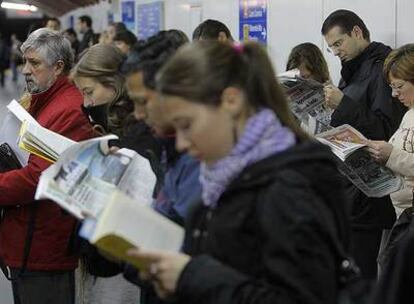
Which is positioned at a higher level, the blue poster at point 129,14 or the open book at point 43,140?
the blue poster at point 129,14

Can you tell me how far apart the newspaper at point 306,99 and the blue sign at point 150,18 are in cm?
515

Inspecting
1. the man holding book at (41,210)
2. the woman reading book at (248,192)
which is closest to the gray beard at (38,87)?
the man holding book at (41,210)

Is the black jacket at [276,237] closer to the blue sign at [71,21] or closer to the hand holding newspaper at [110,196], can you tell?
the hand holding newspaper at [110,196]

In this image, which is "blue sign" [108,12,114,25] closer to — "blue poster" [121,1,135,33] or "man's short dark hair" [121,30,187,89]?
"blue poster" [121,1,135,33]

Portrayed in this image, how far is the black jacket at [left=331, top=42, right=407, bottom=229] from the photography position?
141 inches

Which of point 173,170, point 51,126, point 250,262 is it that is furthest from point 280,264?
point 51,126

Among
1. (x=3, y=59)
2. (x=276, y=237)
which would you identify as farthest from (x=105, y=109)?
(x=3, y=59)

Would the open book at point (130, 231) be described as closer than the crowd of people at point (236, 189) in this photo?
No

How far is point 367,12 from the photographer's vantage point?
4.43 m

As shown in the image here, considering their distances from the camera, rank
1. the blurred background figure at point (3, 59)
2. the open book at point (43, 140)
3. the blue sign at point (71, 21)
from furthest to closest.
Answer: the blurred background figure at point (3, 59) < the blue sign at point (71, 21) < the open book at point (43, 140)

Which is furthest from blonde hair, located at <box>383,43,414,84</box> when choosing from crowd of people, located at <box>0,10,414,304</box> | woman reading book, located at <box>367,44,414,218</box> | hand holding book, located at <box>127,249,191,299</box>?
hand holding book, located at <box>127,249,191,299</box>

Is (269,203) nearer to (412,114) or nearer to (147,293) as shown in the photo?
(147,293)

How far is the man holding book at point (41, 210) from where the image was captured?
2.93m

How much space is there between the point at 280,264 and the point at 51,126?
1.81 meters
